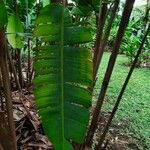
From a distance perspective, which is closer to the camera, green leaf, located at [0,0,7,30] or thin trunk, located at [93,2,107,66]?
green leaf, located at [0,0,7,30]

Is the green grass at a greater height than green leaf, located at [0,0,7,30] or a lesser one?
lesser

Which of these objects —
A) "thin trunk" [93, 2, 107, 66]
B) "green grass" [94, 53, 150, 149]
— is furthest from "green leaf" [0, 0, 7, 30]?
"green grass" [94, 53, 150, 149]

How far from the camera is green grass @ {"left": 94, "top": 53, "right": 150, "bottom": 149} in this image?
2211mm

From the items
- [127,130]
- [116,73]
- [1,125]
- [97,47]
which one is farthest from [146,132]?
[116,73]

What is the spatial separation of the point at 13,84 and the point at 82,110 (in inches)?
66.0

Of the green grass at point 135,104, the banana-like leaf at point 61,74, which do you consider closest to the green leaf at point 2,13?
the banana-like leaf at point 61,74

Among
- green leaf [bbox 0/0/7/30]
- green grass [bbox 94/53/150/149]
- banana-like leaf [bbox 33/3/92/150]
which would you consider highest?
green leaf [bbox 0/0/7/30]

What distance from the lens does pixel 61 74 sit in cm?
80

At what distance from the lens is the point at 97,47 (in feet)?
3.56

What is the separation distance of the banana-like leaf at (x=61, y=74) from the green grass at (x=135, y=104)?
1.24 metres

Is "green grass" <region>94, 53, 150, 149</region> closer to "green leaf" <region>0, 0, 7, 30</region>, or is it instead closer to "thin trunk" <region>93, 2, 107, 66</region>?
"thin trunk" <region>93, 2, 107, 66</region>

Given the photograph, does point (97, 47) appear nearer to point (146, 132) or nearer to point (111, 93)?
point (146, 132)

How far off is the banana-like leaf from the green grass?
1235mm

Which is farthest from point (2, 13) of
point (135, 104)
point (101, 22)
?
point (135, 104)
